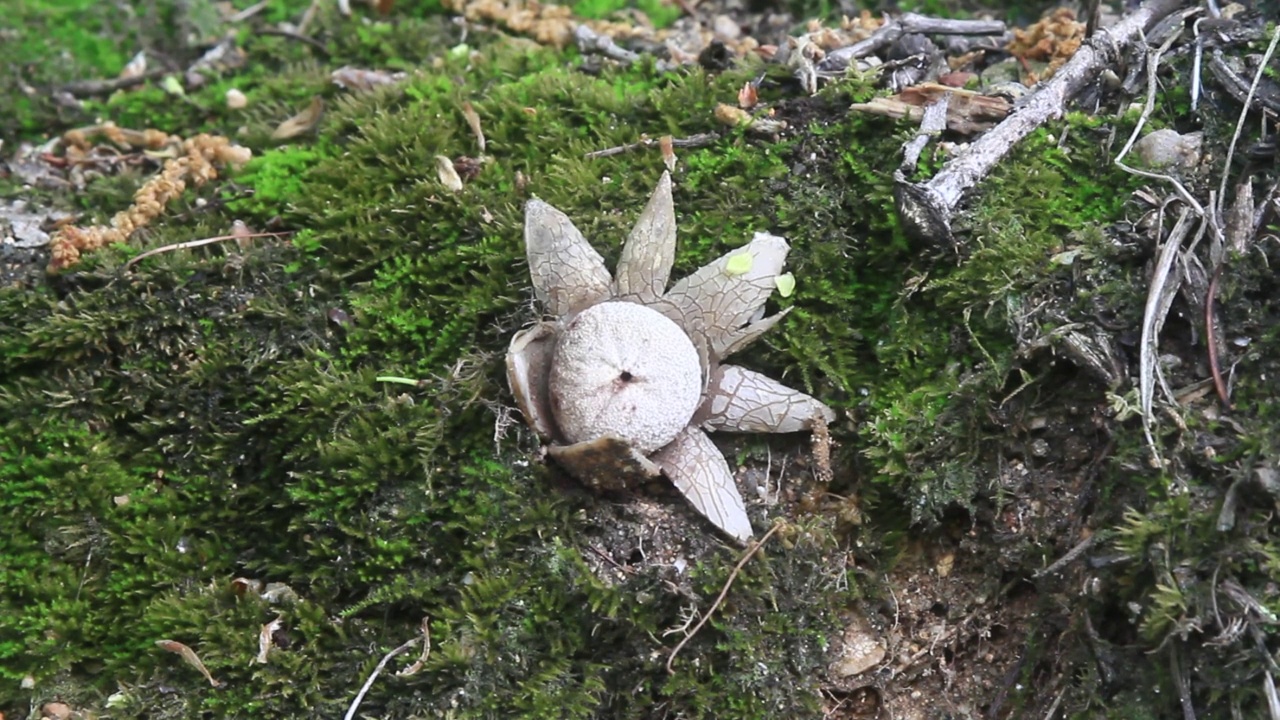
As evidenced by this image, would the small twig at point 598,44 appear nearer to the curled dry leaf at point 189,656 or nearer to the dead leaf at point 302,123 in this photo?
the dead leaf at point 302,123

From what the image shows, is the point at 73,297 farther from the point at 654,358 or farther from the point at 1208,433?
the point at 1208,433

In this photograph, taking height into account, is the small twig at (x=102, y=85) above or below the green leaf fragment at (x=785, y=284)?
above

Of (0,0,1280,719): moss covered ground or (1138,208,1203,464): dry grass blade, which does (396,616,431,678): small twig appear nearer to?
(0,0,1280,719): moss covered ground

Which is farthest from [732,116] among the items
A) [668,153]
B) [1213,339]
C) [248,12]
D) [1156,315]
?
[248,12]

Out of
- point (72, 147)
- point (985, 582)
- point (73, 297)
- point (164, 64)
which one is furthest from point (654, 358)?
point (164, 64)

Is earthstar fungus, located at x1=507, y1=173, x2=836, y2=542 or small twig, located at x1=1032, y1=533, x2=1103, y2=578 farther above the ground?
earthstar fungus, located at x1=507, y1=173, x2=836, y2=542

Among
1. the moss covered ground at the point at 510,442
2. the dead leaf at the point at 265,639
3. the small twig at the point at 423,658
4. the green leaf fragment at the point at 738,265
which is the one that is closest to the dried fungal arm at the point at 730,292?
the green leaf fragment at the point at 738,265

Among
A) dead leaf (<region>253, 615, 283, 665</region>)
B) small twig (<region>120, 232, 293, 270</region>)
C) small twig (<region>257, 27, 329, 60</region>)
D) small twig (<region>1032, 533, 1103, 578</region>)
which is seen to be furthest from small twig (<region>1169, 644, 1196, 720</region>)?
small twig (<region>257, 27, 329, 60</region>)
